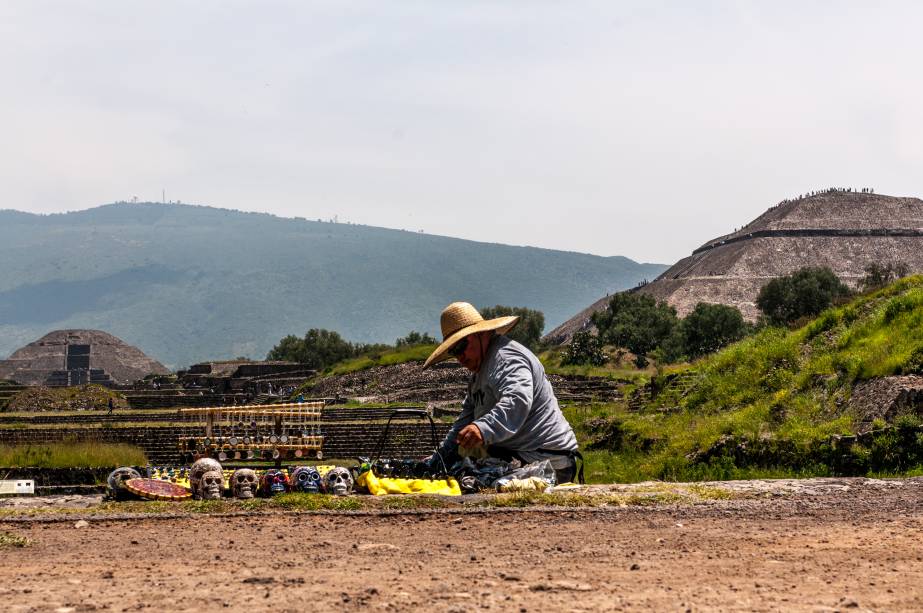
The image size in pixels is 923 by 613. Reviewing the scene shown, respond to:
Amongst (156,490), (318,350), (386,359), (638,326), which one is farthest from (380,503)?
(318,350)

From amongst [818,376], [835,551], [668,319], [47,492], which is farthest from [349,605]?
[668,319]

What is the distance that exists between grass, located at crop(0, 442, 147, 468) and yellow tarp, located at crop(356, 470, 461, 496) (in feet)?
36.2

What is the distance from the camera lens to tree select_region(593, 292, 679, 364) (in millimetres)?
64750

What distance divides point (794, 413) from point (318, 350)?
70443 millimetres

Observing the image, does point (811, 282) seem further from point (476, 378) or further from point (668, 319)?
point (476, 378)

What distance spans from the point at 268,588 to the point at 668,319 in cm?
6309

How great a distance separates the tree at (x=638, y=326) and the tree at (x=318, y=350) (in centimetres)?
1869

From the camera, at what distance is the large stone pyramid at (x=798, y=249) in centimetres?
9731

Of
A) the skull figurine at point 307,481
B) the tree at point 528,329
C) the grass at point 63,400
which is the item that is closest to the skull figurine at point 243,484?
the skull figurine at point 307,481

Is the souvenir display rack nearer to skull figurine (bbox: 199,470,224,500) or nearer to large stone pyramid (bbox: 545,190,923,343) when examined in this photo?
skull figurine (bbox: 199,470,224,500)

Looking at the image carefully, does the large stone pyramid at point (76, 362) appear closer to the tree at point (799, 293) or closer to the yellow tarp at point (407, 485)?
the tree at point (799, 293)

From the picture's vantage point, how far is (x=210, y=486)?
28.7 ft

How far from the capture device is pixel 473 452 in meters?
8.90

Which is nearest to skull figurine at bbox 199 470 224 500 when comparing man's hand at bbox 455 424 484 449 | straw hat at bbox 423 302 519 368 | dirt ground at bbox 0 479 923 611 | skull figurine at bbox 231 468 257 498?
skull figurine at bbox 231 468 257 498
